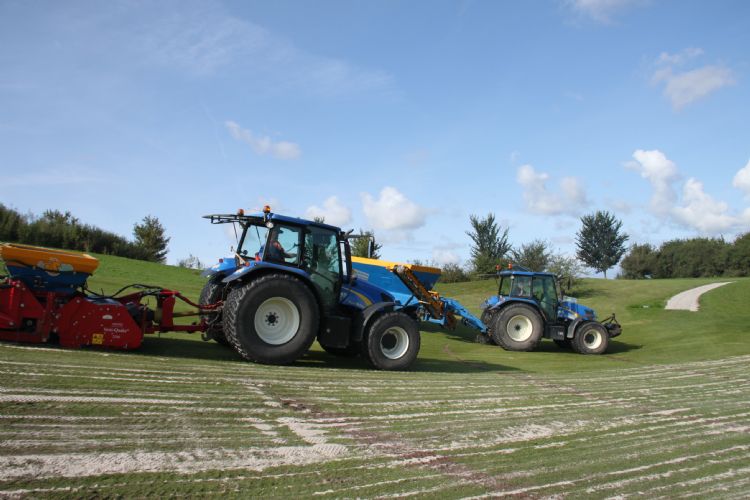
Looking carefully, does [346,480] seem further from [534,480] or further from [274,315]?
[274,315]

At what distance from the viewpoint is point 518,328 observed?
45.7 ft

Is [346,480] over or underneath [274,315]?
underneath

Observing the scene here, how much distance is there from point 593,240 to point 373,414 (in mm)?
68501

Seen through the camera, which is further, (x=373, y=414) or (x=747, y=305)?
(x=747, y=305)

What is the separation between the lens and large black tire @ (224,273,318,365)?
7.20 meters

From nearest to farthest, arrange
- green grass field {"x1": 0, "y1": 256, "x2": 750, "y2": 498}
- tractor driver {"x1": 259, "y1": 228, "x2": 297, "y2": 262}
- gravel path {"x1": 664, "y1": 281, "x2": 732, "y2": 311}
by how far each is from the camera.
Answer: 1. green grass field {"x1": 0, "y1": 256, "x2": 750, "y2": 498}
2. tractor driver {"x1": 259, "y1": 228, "x2": 297, "y2": 262}
3. gravel path {"x1": 664, "y1": 281, "x2": 732, "y2": 311}

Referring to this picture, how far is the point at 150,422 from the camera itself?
12.5 ft

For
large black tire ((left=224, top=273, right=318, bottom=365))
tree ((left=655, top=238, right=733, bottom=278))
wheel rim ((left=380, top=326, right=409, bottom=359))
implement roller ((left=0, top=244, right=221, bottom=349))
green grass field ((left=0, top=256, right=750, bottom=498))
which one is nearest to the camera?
green grass field ((left=0, top=256, right=750, bottom=498))

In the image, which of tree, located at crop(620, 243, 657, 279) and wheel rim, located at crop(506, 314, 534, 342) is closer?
wheel rim, located at crop(506, 314, 534, 342)

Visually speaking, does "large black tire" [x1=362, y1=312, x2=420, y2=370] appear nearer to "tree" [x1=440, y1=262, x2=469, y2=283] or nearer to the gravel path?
the gravel path

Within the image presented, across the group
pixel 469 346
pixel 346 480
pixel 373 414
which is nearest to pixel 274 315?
pixel 373 414

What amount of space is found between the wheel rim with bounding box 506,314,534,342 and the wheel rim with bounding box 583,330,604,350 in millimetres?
1422

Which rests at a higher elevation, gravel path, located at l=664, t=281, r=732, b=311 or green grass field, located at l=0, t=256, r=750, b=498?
gravel path, located at l=664, t=281, r=732, b=311

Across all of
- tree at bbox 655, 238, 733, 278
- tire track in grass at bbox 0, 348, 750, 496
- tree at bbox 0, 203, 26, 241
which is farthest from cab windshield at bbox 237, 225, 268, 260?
tree at bbox 655, 238, 733, 278
